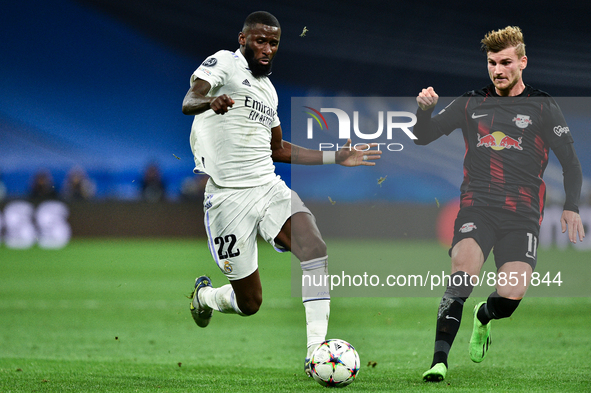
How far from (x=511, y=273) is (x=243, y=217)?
75.3 inches

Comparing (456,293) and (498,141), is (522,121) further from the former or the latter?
(456,293)

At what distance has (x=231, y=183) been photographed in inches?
194

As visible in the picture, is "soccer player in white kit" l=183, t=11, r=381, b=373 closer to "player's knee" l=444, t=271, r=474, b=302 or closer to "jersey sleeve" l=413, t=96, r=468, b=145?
"player's knee" l=444, t=271, r=474, b=302

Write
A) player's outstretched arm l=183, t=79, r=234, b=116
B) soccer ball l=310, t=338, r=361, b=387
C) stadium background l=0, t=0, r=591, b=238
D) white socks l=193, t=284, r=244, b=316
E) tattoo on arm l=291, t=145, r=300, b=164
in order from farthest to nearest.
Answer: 1. stadium background l=0, t=0, r=591, b=238
2. tattoo on arm l=291, t=145, r=300, b=164
3. white socks l=193, t=284, r=244, b=316
4. soccer ball l=310, t=338, r=361, b=387
5. player's outstretched arm l=183, t=79, r=234, b=116

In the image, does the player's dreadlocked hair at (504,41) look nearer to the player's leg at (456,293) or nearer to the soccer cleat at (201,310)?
the player's leg at (456,293)

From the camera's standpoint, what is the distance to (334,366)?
4180 millimetres

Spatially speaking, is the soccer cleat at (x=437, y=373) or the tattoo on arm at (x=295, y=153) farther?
the tattoo on arm at (x=295, y=153)

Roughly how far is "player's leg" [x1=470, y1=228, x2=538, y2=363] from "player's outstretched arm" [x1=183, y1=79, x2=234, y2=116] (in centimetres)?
218

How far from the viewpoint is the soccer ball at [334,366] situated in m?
4.18

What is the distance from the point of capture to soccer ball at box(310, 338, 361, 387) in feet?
13.7

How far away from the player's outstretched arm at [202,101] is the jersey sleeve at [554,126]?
2294mm

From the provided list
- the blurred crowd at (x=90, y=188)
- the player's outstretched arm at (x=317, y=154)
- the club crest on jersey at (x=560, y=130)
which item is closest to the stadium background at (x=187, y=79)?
the blurred crowd at (x=90, y=188)

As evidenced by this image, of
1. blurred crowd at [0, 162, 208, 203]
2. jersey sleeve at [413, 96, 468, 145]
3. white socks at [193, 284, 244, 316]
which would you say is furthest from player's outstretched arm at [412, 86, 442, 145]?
blurred crowd at [0, 162, 208, 203]

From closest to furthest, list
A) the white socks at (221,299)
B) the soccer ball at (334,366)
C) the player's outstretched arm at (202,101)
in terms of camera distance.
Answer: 1. the player's outstretched arm at (202,101)
2. the soccer ball at (334,366)
3. the white socks at (221,299)
